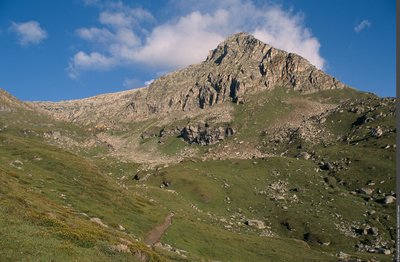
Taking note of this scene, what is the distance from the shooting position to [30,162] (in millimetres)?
117375

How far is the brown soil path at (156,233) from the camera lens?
83.3 metres

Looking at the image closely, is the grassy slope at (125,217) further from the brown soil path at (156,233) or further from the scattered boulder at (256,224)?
the scattered boulder at (256,224)

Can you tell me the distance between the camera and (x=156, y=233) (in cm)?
9131

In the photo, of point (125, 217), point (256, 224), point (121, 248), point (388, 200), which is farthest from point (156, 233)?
point (388, 200)

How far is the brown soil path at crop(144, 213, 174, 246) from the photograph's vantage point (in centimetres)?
8331

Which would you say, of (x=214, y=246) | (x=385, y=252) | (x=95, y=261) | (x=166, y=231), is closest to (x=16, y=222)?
(x=95, y=261)

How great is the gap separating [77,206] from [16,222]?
49858 millimetres

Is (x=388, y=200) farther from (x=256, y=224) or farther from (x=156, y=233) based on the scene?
(x=156, y=233)

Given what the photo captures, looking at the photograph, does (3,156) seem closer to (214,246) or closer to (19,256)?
(214,246)

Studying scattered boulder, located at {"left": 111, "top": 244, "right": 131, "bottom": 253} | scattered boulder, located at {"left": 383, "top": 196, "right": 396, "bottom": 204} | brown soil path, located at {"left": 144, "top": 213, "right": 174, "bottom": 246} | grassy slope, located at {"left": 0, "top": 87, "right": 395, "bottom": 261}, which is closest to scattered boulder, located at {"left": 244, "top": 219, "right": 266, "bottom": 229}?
grassy slope, located at {"left": 0, "top": 87, "right": 395, "bottom": 261}

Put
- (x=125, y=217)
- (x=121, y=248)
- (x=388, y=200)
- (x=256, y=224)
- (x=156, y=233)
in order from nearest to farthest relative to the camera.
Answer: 1. (x=121, y=248)
2. (x=156, y=233)
3. (x=125, y=217)
4. (x=256, y=224)
5. (x=388, y=200)

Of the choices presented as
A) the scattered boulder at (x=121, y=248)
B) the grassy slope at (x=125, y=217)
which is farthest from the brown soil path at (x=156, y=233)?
the scattered boulder at (x=121, y=248)

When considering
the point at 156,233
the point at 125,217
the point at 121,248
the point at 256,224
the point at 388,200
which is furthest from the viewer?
the point at 388,200

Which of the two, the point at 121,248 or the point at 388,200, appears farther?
the point at 388,200
